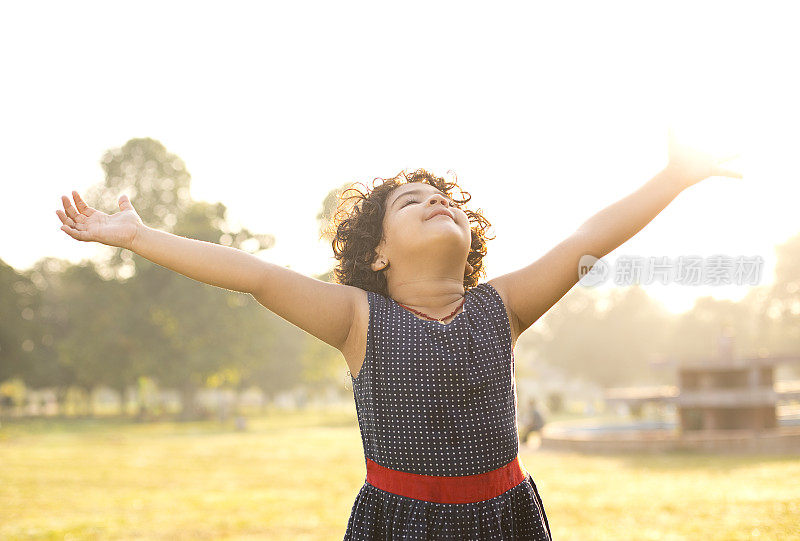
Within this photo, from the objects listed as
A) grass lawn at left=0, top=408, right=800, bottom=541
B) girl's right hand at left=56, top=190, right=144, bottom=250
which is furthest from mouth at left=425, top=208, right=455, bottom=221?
grass lawn at left=0, top=408, right=800, bottom=541

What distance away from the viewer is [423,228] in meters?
2.60

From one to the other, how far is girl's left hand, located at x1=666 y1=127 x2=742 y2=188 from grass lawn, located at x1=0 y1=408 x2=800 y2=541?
210 inches

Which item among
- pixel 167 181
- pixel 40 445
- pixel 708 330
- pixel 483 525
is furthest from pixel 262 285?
pixel 708 330

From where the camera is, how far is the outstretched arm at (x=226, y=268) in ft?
7.85

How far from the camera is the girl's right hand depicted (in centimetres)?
243

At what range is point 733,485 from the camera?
11008 mm

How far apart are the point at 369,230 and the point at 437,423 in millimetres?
771

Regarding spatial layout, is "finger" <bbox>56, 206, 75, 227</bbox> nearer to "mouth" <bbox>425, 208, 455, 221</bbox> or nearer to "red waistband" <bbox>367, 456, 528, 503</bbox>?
"mouth" <bbox>425, 208, 455, 221</bbox>

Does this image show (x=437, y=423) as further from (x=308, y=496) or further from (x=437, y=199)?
(x=308, y=496)

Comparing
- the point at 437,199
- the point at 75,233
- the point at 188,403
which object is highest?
the point at 437,199

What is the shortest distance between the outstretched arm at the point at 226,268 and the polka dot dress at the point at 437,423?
15cm

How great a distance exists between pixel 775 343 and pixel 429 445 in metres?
54.0

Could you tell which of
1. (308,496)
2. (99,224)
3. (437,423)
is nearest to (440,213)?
(437,423)

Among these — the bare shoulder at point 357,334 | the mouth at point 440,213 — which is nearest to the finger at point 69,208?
the bare shoulder at point 357,334
